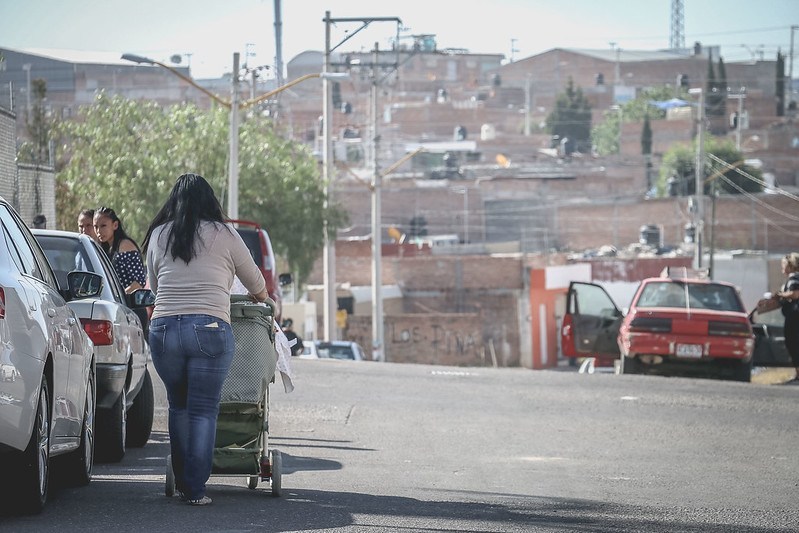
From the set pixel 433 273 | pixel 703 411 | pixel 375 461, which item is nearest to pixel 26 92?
pixel 433 273

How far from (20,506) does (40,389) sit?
717 mm

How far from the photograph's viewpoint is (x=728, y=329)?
22.7 m

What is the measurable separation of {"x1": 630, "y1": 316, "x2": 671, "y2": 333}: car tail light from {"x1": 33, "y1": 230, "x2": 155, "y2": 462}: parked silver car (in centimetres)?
1192

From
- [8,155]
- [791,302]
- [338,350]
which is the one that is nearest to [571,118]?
[338,350]

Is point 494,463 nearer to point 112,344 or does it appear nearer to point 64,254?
point 112,344

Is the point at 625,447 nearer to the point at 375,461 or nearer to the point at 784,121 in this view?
the point at 375,461

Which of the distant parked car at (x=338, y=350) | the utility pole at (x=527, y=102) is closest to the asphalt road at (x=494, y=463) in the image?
the distant parked car at (x=338, y=350)

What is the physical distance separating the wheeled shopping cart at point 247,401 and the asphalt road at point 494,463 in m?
0.22

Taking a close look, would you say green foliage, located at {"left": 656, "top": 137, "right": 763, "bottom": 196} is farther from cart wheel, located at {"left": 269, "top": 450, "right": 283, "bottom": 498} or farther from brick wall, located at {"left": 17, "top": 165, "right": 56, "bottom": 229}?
cart wheel, located at {"left": 269, "top": 450, "right": 283, "bottom": 498}

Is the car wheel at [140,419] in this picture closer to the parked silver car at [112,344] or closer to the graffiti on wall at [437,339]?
the parked silver car at [112,344]

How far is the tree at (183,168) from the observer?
43156 mm

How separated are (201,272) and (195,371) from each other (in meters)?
0.55

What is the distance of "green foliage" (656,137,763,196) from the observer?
93.1 meters

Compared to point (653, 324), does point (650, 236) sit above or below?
below
